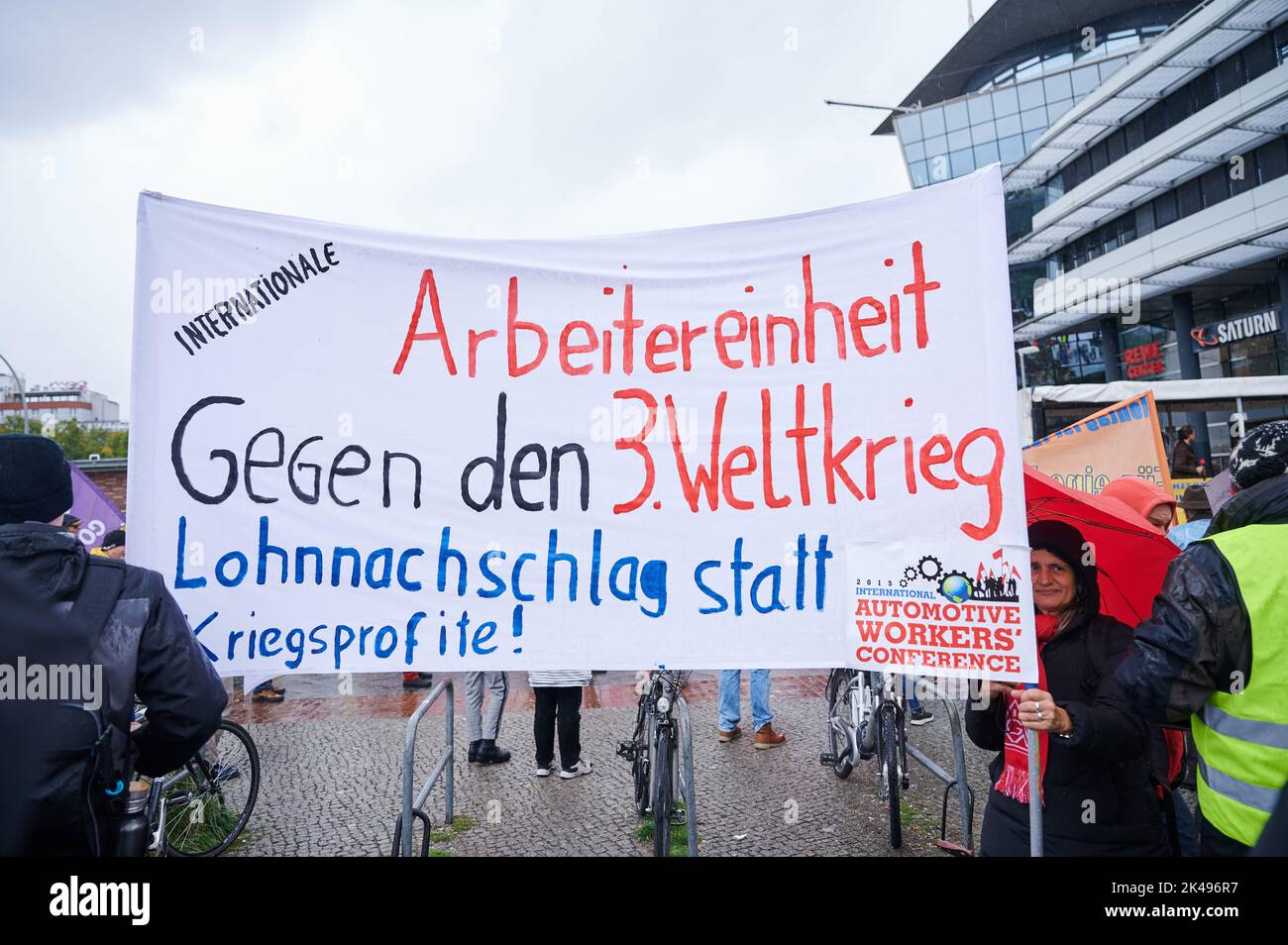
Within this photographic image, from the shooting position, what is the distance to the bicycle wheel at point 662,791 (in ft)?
12.3

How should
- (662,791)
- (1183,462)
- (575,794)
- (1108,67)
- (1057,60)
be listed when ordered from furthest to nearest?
(1057,60)
(1108,67)
(1183,462)
(575,794)
(662,791)

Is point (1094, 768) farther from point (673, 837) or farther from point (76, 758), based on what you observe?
point (76, 758)

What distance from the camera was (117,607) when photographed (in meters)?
1.99

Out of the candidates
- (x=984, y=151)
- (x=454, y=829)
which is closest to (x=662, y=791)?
(x=454, y=829)

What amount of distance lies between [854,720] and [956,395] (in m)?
3.41

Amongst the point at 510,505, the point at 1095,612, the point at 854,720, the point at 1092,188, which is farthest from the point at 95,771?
the point at 1092,188

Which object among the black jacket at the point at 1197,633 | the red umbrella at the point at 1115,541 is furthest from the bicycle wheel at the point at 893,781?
the black jacket at the point at 1197,633

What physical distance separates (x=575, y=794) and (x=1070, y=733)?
146 inches

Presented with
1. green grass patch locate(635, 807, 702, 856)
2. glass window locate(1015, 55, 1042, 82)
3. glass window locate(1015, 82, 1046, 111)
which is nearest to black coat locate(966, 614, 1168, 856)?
green grass patch locate(635, 807, 702, 856)

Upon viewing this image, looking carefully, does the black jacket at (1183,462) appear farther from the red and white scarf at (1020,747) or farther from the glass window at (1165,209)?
the glass window at (1165,209)

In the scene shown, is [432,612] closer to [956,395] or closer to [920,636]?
[920,636]

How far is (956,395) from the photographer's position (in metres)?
2.64

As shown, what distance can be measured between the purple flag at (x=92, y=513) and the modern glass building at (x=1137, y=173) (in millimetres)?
25864

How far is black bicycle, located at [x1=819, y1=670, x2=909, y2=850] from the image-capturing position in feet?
14.2
